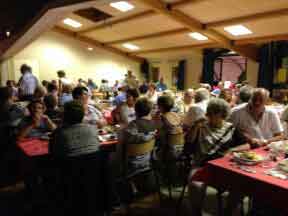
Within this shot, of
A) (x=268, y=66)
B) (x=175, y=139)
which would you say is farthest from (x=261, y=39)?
(x=175, y=139)

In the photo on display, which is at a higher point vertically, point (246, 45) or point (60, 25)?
point (60, 25)

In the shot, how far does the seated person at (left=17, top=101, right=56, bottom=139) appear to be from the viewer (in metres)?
2.56

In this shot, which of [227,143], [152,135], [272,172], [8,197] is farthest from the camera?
[8,197]

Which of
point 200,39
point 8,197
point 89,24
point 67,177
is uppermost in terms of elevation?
point 89,24

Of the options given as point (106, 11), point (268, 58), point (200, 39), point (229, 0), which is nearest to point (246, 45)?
point (268, 58)

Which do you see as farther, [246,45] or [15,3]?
[246,45]

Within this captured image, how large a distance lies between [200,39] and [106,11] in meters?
3.06

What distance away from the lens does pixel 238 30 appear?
6949 millimetres

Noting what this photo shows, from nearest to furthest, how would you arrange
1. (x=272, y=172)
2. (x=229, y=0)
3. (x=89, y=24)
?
(x=272, y=172) < (x=229, y=0) < (x=89, y=24)

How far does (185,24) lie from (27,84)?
160 inches

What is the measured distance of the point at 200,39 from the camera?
8312mm

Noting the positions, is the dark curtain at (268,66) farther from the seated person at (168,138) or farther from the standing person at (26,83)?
the standing person at (26,83)

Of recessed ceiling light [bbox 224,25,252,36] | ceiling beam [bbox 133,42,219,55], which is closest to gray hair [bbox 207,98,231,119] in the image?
recessed ceiling light [bbox 224,25,252,36]

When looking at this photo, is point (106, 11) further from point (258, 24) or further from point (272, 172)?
point (272, 172)
